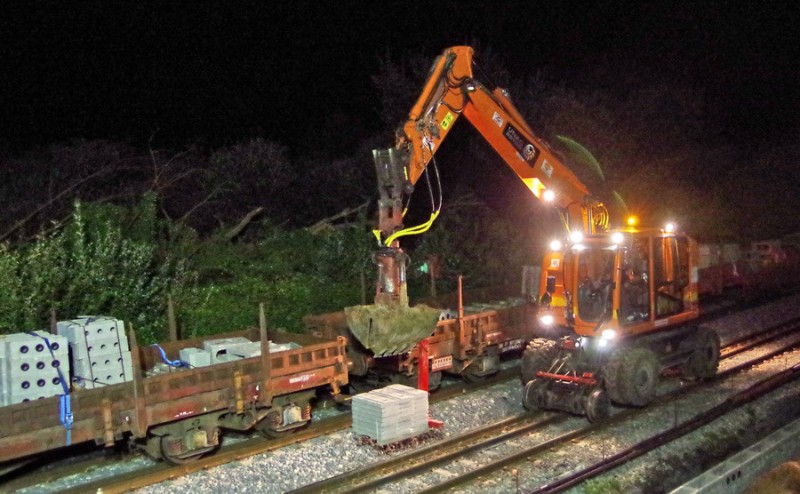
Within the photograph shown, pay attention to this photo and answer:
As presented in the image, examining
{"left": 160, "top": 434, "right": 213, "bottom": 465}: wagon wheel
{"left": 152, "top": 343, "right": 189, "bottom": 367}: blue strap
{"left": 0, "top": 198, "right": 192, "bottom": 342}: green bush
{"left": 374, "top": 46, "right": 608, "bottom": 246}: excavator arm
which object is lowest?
{"left": 160, "top": 434, "right": 213, "bottom": 465}: wagon wheel

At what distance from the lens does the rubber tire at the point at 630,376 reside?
1116 cm

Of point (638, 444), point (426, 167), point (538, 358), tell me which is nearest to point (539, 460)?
point (638, 444)

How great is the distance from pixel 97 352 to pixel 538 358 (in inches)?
254

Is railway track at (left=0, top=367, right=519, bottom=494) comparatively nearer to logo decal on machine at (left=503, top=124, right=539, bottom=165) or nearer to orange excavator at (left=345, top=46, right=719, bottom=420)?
orange excavator at (left=345, top=46, right=719, bottom=420)

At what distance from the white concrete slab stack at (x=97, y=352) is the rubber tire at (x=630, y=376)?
6.80 meters

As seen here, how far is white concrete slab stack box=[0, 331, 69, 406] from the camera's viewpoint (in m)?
8.83

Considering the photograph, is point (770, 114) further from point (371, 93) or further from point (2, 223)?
point (2, 223)

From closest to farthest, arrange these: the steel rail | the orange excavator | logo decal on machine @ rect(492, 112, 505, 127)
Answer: the steel rail → the orange excavator → logo decal on machine @ rect(492, 112, 505, 127)

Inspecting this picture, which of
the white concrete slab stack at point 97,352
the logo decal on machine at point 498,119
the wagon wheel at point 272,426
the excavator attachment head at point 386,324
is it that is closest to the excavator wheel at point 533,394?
the excavator attachment head at point 386,324

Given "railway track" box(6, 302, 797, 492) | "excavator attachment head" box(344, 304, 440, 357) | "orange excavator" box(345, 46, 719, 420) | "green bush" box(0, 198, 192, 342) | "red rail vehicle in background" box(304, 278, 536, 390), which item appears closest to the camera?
"excavator attachment head" box(344, 304, 440, 357)

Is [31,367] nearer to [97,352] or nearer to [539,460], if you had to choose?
[97,352]

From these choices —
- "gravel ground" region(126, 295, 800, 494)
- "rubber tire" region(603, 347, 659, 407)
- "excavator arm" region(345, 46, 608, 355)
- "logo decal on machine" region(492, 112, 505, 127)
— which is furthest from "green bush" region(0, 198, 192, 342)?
"rubber tire" region(603, 347, 659, 407)

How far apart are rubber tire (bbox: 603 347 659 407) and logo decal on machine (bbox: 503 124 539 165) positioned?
126 inches

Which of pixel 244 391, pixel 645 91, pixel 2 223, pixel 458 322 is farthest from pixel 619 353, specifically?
pixel 645 91
